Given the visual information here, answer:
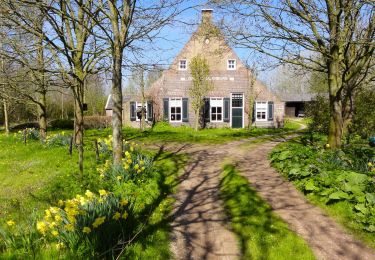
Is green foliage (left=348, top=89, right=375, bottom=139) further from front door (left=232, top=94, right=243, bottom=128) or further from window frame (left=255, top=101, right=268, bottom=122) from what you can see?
front door (left=232, top=94, right=243, bottom=128)

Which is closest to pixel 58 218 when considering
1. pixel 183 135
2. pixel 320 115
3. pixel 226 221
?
pixel 226 221

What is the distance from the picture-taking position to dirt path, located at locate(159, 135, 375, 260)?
5.21 metres

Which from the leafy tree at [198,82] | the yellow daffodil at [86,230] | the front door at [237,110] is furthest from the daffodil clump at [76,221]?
the front door at [237,110]

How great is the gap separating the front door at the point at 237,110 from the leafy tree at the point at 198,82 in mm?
3165

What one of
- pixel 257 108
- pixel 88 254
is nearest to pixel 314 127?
pixel 257 108

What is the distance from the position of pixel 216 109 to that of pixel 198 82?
11.4 feet

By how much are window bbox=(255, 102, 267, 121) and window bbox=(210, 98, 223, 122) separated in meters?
3.29

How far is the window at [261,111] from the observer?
27391mm

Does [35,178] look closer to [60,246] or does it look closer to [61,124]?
[60,246]

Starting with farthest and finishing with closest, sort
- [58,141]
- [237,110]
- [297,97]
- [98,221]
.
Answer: [297,97]
[237,110]
[58,141]
[98,221]

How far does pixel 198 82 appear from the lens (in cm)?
2458

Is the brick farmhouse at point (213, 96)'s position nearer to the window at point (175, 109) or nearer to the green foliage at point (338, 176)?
the window at point (175, 109)

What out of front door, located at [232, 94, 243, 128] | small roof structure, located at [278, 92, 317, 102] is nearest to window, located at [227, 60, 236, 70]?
front door, located at [232, 94, 243, 128]

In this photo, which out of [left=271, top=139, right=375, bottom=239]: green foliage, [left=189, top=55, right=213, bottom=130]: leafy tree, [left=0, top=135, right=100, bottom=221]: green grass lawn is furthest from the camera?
[left=189, top=55, right=213, bottom=130]: leafy tree
